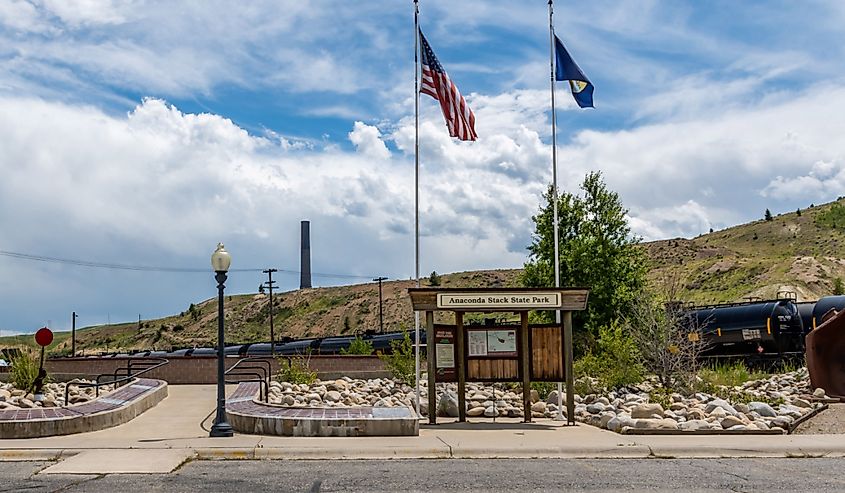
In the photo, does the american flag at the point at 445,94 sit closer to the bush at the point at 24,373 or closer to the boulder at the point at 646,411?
the boulder at the point at 646,411

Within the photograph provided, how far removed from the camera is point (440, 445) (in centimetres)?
1516

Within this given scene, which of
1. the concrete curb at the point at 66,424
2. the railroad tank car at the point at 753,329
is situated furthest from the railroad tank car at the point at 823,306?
the concrete curb at the point at 66,424

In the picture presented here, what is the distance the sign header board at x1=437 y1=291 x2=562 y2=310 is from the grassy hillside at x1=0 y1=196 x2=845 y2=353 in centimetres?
7114

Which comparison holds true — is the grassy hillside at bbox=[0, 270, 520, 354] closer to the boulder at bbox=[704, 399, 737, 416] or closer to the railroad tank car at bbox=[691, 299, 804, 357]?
the railroad tank car at bbox=[691, 299, 804, 357]

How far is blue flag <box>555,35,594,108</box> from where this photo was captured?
22000mm

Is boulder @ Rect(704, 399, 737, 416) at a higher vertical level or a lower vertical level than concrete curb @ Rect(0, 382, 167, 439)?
lower

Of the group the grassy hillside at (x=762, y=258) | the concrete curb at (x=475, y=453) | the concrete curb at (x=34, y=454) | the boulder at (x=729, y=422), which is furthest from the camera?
the grassy hillside at (x=762, y=258)

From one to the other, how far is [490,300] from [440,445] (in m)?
3.95

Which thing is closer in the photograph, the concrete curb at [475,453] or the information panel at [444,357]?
the concrete curb at [475,453]

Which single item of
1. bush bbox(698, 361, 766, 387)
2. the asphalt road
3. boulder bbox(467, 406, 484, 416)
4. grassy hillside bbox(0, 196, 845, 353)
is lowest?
the asphalt road

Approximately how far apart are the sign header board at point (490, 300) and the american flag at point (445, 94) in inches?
186

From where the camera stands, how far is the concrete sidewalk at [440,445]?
14352 mm

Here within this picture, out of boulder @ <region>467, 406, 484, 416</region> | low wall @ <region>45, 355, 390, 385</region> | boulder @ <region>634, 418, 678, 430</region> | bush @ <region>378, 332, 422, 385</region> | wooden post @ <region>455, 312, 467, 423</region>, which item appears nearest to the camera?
boulder @ <region>634, 418, 678, 430</region>

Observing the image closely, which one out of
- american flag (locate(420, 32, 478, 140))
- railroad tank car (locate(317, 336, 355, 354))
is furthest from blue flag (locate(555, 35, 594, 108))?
railroad tank car (locate(317, 336, 355, 354))
